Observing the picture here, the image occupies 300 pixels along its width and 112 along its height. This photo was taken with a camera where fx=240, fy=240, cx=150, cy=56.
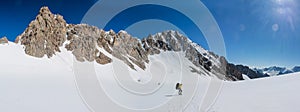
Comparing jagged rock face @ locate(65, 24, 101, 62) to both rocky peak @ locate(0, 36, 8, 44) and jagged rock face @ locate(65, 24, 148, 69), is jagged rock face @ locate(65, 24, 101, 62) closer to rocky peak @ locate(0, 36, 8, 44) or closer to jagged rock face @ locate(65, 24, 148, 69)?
jagged rock face @ locate(65, 24, 148, 69)

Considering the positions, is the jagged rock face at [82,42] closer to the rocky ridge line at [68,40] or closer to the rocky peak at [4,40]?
the rocky ridge line at [68,40]

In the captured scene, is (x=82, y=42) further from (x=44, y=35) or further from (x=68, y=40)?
(x=44, y=35)

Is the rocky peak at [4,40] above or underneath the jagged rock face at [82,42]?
underneath

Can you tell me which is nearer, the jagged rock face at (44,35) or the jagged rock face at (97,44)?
the jagged rock face at (44,35)

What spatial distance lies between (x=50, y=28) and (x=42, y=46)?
39.6 ft

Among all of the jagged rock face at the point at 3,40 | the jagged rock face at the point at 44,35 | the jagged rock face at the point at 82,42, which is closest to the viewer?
the jagged rock face at the point at 3,40

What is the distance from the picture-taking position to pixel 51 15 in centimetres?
7638

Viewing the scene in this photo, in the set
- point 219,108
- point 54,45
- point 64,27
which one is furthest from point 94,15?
point 64,27

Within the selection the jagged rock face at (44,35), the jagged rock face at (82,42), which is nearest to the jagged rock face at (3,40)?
the jagged rock face at (44,35)

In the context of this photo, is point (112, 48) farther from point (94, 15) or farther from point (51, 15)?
point (94, 15)

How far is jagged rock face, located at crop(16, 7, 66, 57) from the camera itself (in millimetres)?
60575

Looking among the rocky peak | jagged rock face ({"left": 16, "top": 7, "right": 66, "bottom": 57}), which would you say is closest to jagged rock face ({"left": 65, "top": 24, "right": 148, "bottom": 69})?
jagged rock face ({"left": 16, "top": 7, "right": 66, "bottom": 57})

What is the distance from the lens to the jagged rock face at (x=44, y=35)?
60575mm

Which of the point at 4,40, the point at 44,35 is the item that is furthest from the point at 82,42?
the point at 4,40
